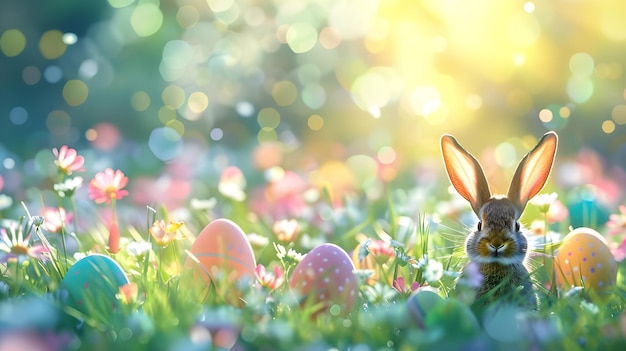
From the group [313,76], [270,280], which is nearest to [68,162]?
[270,280]

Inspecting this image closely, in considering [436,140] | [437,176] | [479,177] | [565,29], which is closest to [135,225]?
[479,177]

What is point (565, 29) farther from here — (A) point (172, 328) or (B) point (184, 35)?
(A) point (172, 328)

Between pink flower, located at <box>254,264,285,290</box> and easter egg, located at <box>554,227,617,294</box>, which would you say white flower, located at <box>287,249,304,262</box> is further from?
easter egg, located at <box>554,227,617,294</box>

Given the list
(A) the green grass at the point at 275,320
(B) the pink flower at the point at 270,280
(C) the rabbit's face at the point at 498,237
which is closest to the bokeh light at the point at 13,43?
(A) the green grass at the point at 275,320

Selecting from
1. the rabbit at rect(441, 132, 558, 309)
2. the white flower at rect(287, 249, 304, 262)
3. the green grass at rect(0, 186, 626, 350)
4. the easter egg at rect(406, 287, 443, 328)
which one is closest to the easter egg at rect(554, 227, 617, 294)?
the green grass at rect(0, 186, 626, 350)

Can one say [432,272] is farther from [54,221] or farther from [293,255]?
[54,221]

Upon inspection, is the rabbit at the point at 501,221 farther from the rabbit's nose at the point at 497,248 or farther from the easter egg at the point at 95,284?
the easter egg at the point at 95,284
